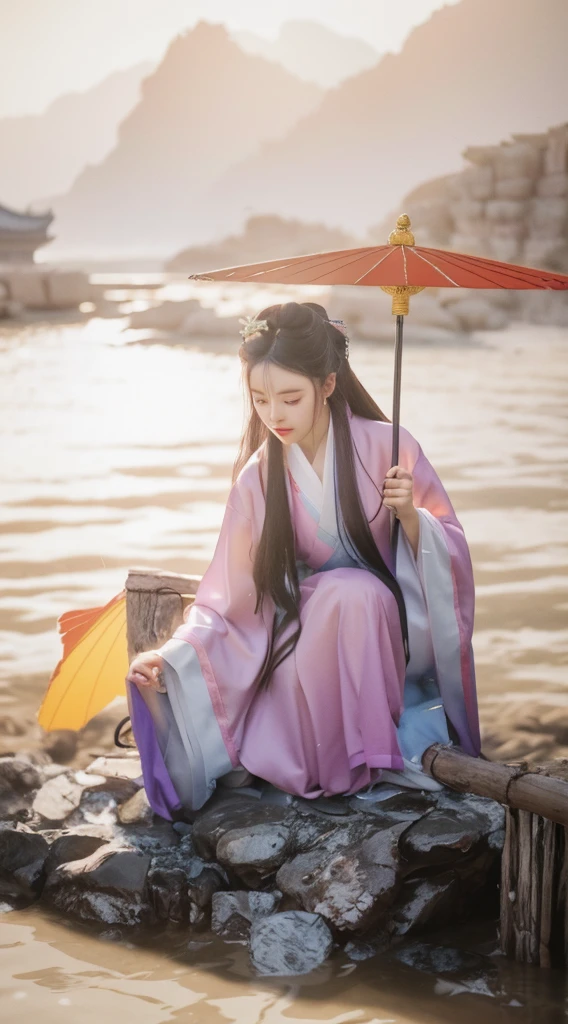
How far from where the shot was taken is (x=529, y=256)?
21.5 meters

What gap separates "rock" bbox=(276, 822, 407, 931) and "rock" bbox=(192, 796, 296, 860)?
0.40ft

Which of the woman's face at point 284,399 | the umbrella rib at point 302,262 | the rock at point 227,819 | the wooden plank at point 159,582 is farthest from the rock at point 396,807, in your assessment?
the umbrella rib at point 302,262

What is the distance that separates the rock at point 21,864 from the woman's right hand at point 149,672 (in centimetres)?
46

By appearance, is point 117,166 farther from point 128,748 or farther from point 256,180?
point 128,748

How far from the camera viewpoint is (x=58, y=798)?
278 cm

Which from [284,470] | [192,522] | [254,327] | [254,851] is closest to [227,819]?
[254,851]

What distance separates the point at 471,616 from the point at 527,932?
2.32 ft

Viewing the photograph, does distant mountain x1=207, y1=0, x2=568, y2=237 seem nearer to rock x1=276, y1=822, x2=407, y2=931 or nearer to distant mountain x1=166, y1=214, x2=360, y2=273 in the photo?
distant mountain x1=166, y1=214, x2=360, y2=273

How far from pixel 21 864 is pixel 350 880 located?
30.9 inches

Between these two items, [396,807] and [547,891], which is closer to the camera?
[547,891]

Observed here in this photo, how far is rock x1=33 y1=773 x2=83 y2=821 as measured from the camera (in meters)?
2.73

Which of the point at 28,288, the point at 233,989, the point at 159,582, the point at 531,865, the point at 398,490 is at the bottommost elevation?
the point at 233,989

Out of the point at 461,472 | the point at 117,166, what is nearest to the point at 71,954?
the point at 461,472

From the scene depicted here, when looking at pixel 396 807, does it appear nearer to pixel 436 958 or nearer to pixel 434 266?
pixel 436 958
